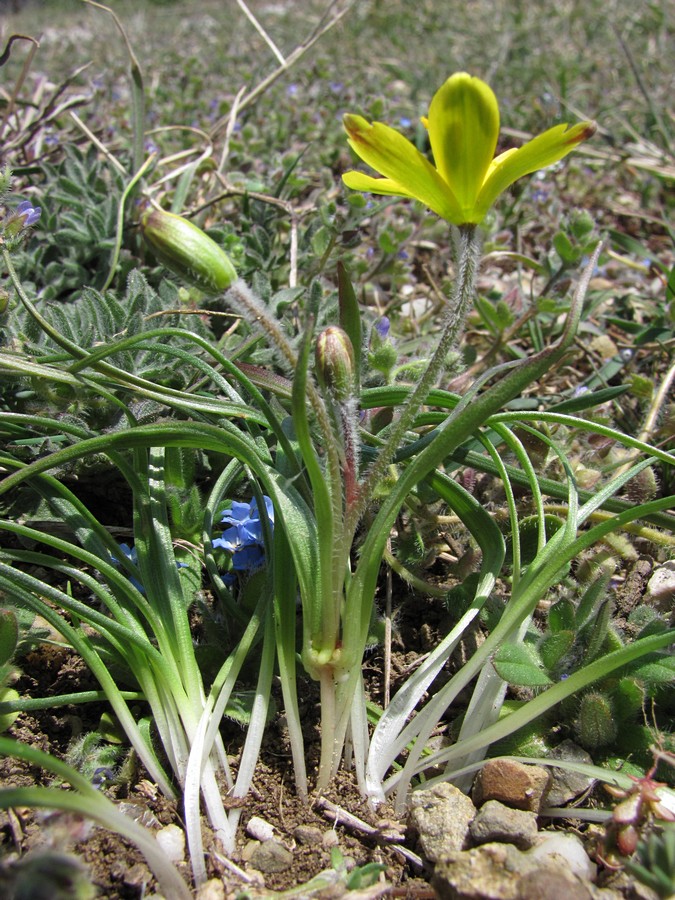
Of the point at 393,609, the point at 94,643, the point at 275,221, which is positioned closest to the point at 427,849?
the point at 393,609

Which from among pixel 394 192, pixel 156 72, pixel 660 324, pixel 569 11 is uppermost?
pixel 569 11

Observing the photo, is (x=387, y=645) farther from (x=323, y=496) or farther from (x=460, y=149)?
(x=460, y=149)

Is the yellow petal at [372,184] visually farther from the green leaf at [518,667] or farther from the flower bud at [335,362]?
the green leaf at [518,667]

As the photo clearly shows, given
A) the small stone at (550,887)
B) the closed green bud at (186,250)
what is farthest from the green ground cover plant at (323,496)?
the small stone at (550,887)

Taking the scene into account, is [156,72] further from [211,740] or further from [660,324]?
[211,740]

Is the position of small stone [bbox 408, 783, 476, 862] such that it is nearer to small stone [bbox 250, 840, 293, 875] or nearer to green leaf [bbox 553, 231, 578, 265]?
small stone [bbox 250, 840, 293, 875]

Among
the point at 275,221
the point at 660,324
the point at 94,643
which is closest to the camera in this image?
the point at 94,643

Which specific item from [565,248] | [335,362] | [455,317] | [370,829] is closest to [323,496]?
[335,362]
